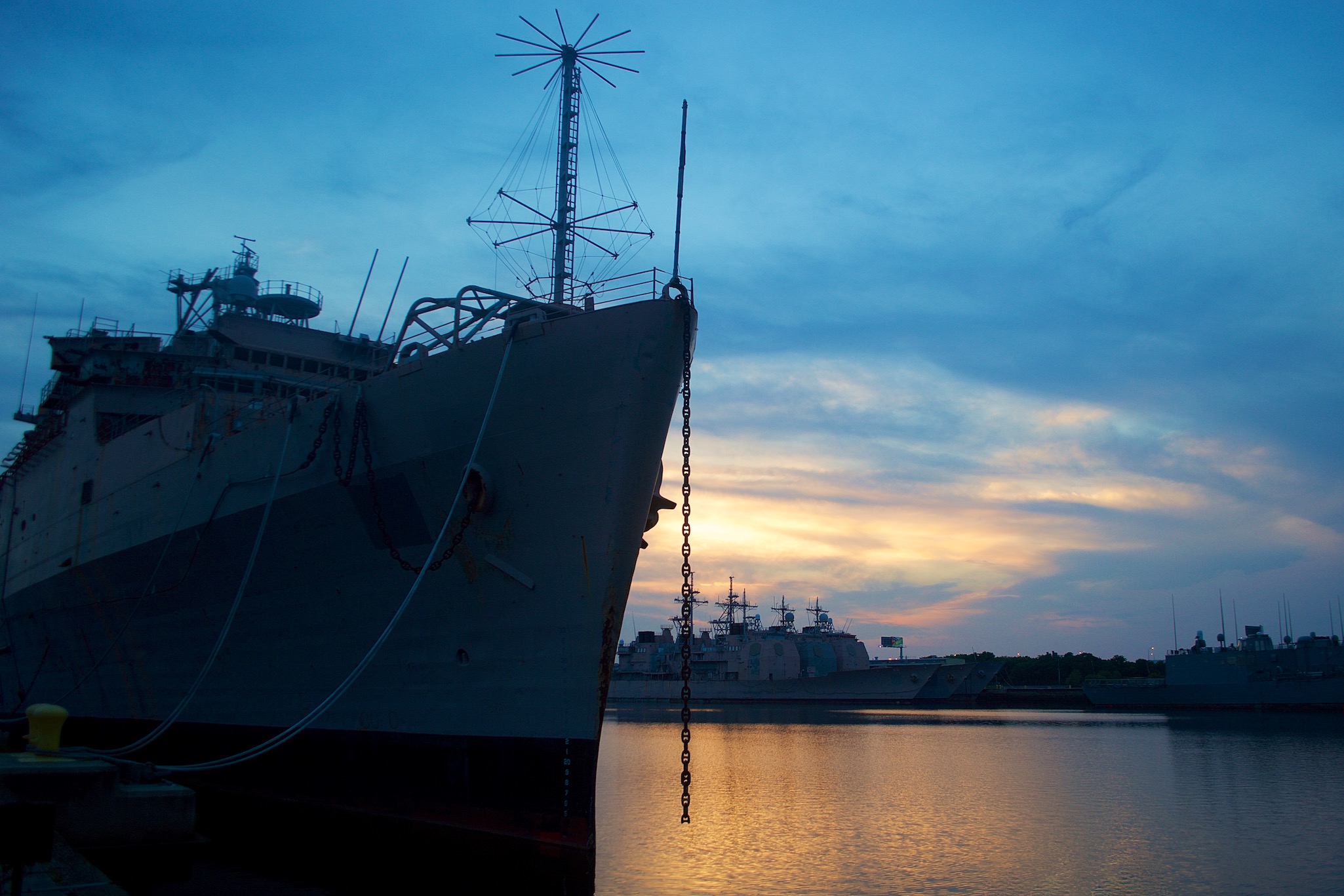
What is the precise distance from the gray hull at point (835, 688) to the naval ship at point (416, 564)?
50.5 meters

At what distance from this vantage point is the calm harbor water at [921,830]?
1050cm

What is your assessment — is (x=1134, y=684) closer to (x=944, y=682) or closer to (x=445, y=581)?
(x=944, y=682)

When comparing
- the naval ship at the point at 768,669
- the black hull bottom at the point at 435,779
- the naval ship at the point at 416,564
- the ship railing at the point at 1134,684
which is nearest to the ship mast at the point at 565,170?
the naval ship at the point at 416,564

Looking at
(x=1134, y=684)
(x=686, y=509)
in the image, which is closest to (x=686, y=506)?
(x=686, y=509)

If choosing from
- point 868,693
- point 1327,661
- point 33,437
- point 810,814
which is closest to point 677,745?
point 810,814

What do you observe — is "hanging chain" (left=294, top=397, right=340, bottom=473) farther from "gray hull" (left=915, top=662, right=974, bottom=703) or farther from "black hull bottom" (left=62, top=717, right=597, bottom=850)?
"gray hull" (left=915, top=662, right=974, bottom=703)

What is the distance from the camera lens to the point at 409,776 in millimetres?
10680

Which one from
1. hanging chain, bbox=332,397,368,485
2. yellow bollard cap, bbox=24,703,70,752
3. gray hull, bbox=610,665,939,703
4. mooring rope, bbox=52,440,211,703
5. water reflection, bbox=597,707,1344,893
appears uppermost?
hanging chain, bbox=332,397,368,485

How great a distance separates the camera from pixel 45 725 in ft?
29.3

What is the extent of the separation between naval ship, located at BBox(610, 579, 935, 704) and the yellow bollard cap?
50.0 meters

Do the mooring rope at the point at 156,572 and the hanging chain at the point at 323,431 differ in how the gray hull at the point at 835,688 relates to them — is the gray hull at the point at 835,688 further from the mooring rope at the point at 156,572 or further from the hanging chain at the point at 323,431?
the hanging chain at the point at 323,431

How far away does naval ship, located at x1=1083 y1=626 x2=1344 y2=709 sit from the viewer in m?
50.3

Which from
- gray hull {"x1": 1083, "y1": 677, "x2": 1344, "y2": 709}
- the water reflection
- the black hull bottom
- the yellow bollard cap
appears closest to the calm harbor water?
the water reflection

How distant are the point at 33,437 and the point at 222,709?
12198 mm
